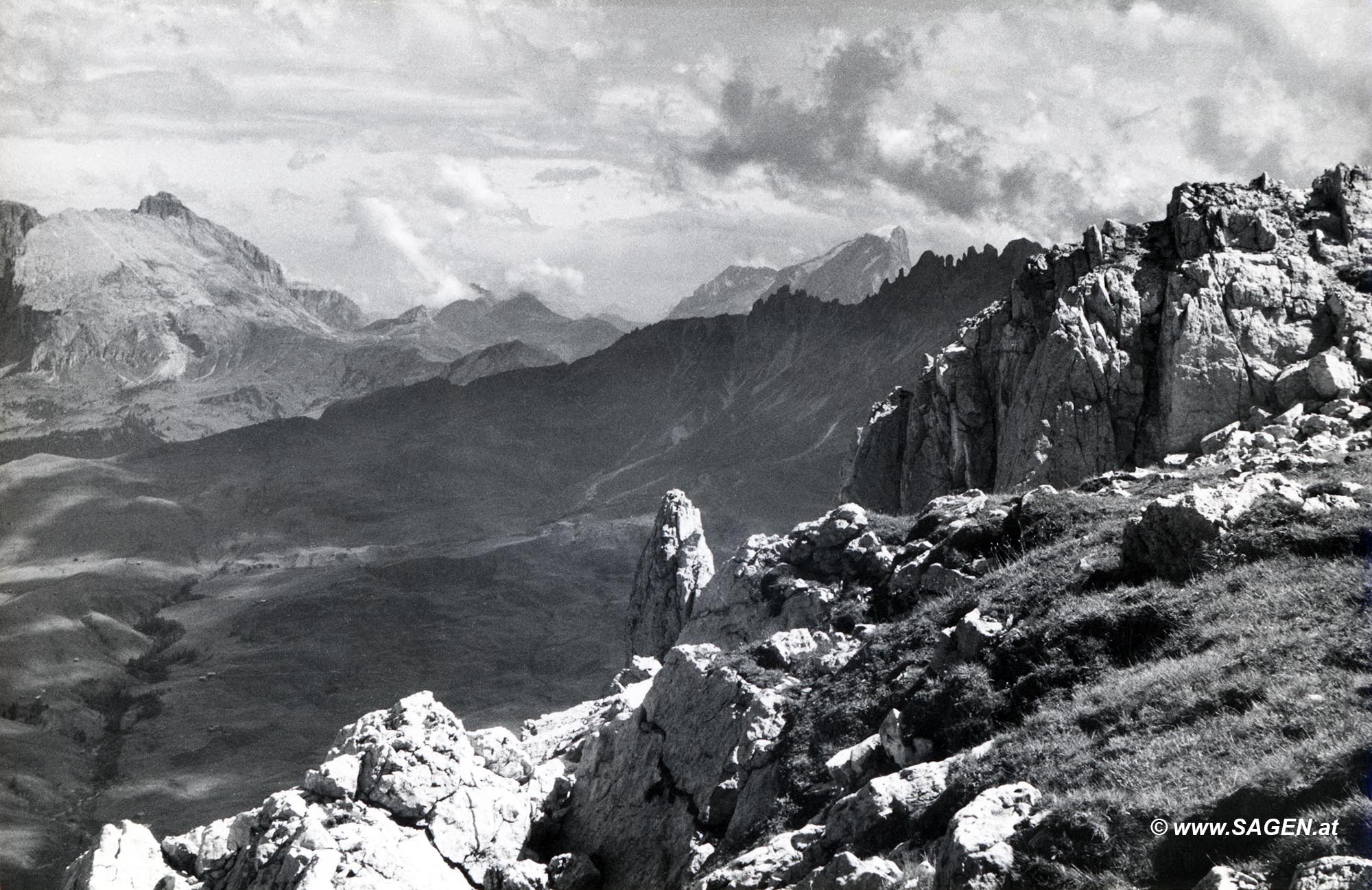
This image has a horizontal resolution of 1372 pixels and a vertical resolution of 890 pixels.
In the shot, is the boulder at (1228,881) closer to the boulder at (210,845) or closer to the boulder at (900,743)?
the boulder at (900,743)

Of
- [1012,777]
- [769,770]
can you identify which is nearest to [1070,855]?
[1012,777]

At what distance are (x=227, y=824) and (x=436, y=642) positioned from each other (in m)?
155

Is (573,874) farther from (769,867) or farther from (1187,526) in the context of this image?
→ (1187,526)

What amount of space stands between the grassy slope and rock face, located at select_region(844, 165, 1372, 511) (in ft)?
69.1

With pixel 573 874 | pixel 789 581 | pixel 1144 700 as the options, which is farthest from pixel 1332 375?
pixel 573 874

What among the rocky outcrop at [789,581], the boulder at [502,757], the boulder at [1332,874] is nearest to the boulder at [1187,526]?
the boulder at [1332,874]

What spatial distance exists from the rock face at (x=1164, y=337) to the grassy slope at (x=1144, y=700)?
69.1 feet

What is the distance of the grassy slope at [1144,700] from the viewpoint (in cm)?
1309

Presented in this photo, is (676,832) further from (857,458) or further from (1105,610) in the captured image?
(857,458)

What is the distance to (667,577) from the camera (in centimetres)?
8544

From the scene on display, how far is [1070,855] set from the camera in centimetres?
1380

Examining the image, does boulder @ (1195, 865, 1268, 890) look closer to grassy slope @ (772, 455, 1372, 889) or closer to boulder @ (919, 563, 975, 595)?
grassy slope @ (772, 455, 1372, 889)

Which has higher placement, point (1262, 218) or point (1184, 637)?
point (1262, 218)

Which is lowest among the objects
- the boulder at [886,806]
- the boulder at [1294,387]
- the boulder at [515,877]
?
the boulder at [515,877]
